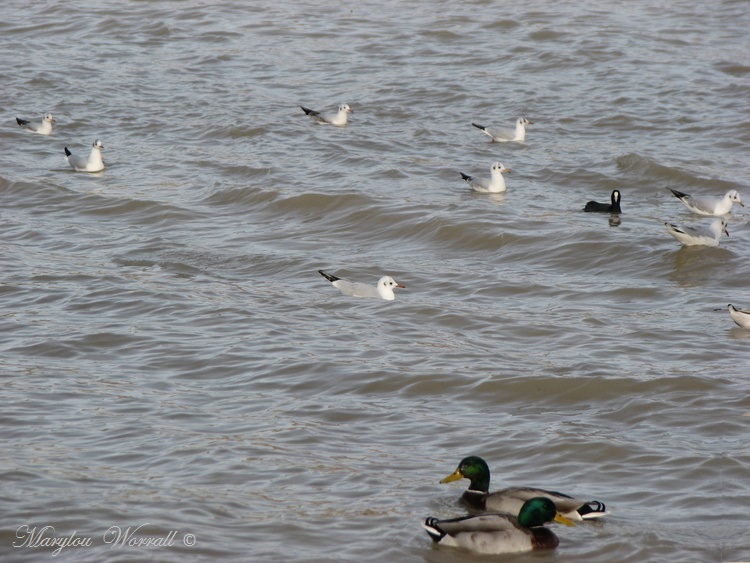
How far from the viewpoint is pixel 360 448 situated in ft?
26.4

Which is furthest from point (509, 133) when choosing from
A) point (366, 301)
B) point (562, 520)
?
point (562, 520)

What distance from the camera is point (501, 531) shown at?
6656mm

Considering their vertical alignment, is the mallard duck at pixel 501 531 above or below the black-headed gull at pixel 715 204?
above

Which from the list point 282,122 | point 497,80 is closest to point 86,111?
point 282,122

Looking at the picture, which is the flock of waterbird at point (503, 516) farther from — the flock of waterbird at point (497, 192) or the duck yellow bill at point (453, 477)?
the flock of waterbird at point (497, 192)

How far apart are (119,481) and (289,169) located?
32.9 feet

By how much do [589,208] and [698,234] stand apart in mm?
2051

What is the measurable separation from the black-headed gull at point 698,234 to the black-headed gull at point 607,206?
57.9 inches

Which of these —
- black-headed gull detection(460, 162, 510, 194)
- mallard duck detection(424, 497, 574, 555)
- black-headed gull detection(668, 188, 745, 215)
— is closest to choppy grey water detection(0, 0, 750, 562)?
mallard duck detection(424, 497, 574, 555)

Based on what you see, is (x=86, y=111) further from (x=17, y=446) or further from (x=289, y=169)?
(x=17, y=446)

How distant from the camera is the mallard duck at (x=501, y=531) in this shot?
6527 mm

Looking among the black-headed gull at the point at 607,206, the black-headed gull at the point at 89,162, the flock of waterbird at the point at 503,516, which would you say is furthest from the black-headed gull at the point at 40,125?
the flock of waterbird at the point at 503,516

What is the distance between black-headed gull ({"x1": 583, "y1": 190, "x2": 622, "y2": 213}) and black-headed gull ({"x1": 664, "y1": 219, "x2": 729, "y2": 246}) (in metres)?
1.47

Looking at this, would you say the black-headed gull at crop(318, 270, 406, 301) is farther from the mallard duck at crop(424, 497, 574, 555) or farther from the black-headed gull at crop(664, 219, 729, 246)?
the mallard duck at crop(424, 497, 574, 555)
